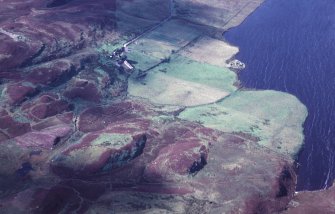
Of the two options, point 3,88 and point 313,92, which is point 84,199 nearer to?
point 3,88

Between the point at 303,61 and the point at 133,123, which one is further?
the point at 303,61

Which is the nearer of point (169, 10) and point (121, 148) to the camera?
point (121, 148)

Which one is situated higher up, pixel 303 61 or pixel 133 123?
pixel 303 61

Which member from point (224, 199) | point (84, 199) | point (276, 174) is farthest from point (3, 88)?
point (276, 174)

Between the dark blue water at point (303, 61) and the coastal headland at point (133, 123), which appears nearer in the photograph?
the coastal headland at point (133, 123)
